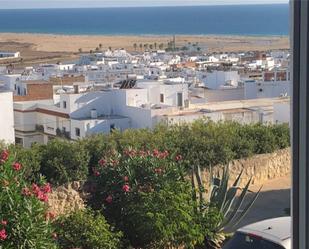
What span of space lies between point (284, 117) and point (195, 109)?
8.25 metres

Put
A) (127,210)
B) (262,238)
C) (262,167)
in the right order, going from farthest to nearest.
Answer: (262,167) < (127,210) < (262,238)

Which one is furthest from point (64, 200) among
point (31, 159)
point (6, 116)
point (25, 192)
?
point (6, 116)

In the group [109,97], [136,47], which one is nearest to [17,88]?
[109,97]

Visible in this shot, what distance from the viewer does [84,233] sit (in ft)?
19.7

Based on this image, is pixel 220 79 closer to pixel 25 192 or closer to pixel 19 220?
pixel 25 192

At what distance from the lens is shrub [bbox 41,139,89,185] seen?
10.9 m

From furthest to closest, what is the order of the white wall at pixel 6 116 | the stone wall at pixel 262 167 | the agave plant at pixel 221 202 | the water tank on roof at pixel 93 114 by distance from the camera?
the water tank on roof at pixel 93 114
the white wall at pixel 6 116
the stone wall at pixel 262 167
the agave plant at pixel 221 202

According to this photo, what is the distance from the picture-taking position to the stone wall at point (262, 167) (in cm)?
1345

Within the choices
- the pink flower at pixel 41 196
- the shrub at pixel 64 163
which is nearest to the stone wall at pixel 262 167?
the shrub at pixel 64 163

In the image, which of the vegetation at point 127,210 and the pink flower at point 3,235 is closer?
the pink flower at point 3,235

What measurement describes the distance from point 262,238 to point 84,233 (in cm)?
164

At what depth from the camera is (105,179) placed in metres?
7.18

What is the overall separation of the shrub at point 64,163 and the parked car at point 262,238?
17.3 ft

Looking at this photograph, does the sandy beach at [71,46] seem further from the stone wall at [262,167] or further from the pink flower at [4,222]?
the pink flower at [4,222]
